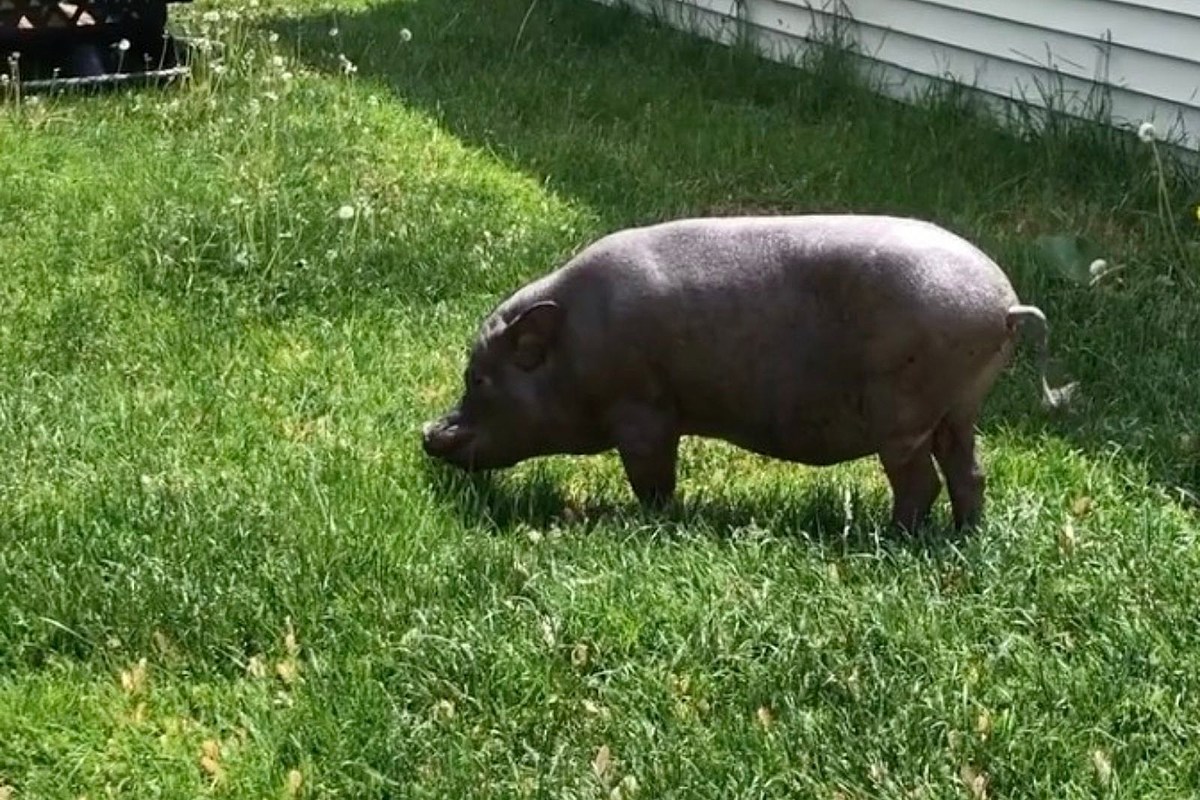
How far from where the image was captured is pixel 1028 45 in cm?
836

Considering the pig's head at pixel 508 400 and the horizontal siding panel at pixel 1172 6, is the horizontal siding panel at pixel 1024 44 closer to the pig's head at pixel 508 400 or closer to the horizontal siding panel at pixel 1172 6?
the horizontal siding panel at pixel 1172 6

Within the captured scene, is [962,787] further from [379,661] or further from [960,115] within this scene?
[960,115]

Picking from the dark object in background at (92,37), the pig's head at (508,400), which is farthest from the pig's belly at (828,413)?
the dark object in background at (92,37)

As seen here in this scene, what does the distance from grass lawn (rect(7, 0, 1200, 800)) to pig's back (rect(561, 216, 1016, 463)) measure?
0.98 ft

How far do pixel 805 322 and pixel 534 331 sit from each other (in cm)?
72

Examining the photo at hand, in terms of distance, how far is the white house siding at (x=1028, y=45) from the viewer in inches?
295

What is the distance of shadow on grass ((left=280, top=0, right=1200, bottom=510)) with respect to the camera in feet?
17.5

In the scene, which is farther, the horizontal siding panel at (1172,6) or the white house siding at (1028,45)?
the white house siding at (1028,45)

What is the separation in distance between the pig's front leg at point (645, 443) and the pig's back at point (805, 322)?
7cm

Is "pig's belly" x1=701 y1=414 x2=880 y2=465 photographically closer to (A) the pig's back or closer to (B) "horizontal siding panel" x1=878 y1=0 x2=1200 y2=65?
(A) the pig's back

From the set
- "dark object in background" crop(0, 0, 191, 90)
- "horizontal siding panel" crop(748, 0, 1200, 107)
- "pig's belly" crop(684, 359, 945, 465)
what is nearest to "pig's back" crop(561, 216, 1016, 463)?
"pig's belly" crop(684, 359, 945, 465)

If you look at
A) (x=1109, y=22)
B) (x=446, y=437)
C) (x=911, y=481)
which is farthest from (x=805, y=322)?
(x=1109, y=22)

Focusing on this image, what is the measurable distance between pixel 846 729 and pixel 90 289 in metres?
3.68

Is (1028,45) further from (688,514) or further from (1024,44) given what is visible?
(688,514)
